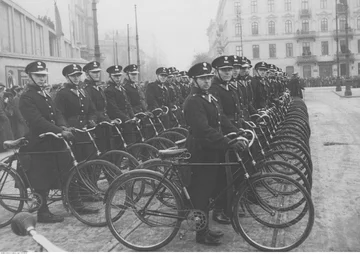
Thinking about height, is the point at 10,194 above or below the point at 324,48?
below

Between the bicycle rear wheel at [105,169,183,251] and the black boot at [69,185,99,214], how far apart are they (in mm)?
758

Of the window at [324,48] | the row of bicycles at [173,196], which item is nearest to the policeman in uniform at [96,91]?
the row of bicycles at [173,196]

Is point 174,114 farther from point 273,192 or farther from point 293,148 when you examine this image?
point 273,192

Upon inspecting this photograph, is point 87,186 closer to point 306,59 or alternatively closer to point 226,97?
point 226,97

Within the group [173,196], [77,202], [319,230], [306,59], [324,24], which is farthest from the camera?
[306,59]

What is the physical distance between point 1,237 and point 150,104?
4408mm

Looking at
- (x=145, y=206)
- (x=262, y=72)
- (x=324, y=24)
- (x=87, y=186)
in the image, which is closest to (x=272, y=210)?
(x=145, y=206)

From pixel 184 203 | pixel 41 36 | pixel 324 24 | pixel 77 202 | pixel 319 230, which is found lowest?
pixel 319 230

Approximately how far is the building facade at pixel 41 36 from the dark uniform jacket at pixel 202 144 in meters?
8.18

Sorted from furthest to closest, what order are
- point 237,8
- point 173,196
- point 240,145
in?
point 237,8 < point 173,196 < point 240,145

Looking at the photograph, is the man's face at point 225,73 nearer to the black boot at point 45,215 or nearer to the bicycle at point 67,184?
the bicycle at point 67,184

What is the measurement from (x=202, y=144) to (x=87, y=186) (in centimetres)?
149

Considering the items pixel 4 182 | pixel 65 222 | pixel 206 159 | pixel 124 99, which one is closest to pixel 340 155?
pixel 124 99

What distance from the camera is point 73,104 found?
592 centimetres
